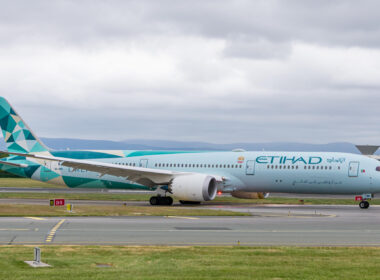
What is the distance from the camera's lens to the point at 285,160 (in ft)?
149

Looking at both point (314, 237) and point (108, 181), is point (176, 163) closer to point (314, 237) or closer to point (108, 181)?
point (108, 181)

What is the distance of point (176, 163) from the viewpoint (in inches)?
1943

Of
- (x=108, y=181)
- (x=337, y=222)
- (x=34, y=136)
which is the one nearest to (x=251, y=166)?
(x=108, y=181)

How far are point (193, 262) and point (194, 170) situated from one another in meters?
32.2

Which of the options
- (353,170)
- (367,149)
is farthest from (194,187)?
(367,149)

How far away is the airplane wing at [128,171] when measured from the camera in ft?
150

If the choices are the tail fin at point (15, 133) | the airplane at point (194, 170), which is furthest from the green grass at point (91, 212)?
the tail fin at point (15, 133)

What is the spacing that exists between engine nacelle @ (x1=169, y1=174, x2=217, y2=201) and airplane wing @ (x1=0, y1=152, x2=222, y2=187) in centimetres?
127

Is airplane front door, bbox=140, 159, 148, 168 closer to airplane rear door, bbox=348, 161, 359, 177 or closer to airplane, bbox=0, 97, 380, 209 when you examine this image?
airplane, bbox=0, 97, 380, 209

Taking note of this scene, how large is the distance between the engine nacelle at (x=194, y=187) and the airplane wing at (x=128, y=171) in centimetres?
127

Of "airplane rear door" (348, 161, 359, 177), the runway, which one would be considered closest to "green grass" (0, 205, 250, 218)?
the runway

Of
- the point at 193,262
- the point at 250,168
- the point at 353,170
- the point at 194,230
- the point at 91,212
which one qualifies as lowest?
the point at 193,262

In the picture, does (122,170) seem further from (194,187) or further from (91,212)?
(91,212)

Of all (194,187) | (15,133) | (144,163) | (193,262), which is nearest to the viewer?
(193,262)
